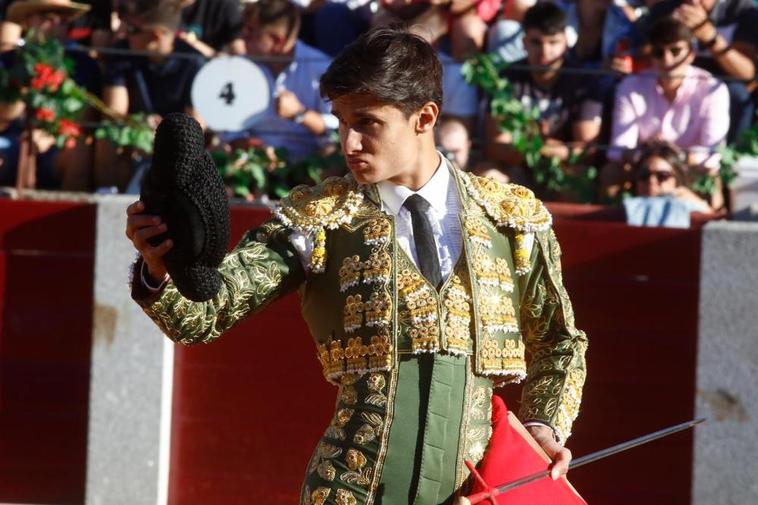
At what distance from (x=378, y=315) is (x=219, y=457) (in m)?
3.15

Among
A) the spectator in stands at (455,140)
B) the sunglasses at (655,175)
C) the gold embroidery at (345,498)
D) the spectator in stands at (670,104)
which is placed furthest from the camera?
the spectator in stands at (670,104)

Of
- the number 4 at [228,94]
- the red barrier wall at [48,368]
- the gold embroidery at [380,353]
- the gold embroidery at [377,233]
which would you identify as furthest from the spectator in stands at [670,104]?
the gold embroidery at [380,353]

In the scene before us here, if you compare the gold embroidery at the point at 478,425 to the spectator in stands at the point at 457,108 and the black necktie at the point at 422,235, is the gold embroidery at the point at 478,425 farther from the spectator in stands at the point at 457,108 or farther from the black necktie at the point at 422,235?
the spectator in stands at the point at 457,108

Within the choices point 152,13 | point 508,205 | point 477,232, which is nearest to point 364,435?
point 477,232

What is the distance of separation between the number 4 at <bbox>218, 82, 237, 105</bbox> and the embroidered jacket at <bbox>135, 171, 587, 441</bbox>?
10.1 ft

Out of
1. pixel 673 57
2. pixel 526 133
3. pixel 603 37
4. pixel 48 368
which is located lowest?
pixel 48 368

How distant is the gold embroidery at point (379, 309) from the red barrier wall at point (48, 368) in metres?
3.29

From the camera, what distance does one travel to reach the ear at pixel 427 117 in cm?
275

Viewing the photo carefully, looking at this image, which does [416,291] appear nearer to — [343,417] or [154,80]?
[343,417]

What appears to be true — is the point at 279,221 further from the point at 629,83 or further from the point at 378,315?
the point at 629,83

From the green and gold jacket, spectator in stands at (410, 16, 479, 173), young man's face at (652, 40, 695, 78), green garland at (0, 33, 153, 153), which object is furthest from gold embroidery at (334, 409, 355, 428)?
young man's face at (652, 40, 695, 78)

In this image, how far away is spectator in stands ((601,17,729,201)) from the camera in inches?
231

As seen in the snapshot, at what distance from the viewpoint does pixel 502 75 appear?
19.8 ft

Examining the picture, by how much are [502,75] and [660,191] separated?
32.7 inches
